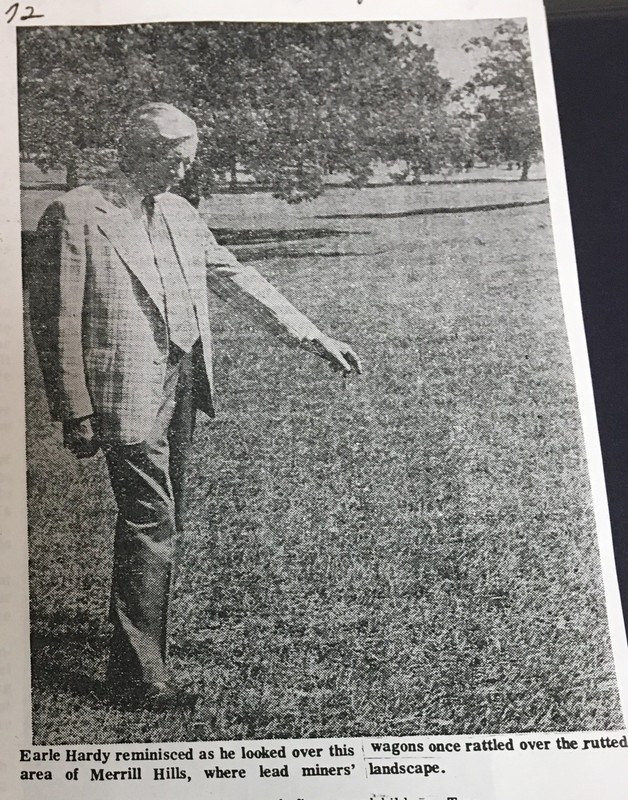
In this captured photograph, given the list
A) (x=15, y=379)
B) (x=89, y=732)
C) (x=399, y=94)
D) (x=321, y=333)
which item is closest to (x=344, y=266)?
(x=321, y=333)

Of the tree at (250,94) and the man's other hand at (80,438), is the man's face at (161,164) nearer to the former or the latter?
the tree at (250,94)

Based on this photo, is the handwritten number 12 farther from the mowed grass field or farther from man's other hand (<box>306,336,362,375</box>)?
man's other hand (<box>306,336,362,375</box>)

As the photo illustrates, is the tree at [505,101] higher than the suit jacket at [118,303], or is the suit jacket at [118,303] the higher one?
the tree at [505,101]

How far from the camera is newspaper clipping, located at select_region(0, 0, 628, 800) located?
21.9 inches

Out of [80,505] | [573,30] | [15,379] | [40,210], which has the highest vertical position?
[573,30]

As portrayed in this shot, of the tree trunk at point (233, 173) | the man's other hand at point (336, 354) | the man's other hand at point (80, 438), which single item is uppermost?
the tree trunk at point (233, 173)

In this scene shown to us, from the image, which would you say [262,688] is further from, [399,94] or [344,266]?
[399,94]

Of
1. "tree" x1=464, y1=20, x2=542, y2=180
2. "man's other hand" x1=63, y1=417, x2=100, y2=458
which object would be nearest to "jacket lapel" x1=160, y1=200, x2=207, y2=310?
"man's other hand" x1=63, y1=417, x2=100, y2=458

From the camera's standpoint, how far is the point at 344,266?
24.4 inches

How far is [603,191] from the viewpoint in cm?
65

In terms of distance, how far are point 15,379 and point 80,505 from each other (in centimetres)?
11

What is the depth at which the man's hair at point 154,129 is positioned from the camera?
2.06ft

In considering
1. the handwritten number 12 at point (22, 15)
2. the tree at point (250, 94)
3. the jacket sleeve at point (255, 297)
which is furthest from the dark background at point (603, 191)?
the handwritten number 12 at point (22, 15)

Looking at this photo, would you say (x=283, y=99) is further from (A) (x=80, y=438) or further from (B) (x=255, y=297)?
(A) (x=80, y=438)
